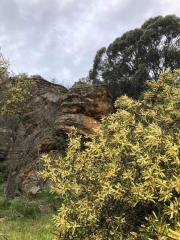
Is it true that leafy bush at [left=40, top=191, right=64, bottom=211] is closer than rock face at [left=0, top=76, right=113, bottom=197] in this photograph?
Yes

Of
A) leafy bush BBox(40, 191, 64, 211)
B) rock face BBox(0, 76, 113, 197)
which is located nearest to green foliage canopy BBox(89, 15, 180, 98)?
rock face BBox(0, 76, 113, 197)

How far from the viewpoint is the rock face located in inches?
1022

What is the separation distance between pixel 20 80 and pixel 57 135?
154 inches

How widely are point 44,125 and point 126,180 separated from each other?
19.2 meters

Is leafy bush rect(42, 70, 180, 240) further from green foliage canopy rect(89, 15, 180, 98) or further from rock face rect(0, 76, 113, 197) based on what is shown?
green foliage canopy rect(89, 15, 180, 98)

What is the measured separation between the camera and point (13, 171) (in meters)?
26.5

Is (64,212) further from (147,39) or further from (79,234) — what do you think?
(147,39)

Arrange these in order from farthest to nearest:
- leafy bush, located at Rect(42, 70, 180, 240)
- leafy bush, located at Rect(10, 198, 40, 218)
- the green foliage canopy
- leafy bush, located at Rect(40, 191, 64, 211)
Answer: the green foliage canopy → leafy bush, located at Rect(40, 191, 64, 211) → leafy bush, located at Rect(10, 198, 40, 218) → leafy bush, located at Rect(42, 70, 180, 240)

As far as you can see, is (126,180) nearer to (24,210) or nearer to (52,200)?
(24,210)

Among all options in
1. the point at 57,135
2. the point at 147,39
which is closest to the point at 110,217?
the point at 57,135

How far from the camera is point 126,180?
28.3 feet

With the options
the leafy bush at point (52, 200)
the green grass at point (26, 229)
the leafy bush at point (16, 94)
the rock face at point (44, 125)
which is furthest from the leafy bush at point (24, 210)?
the leafy bush at point (16, 94)

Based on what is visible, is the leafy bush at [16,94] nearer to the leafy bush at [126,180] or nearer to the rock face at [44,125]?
the rock face at [44,125]

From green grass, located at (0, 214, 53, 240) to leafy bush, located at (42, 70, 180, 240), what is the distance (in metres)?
4.86
